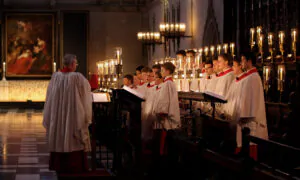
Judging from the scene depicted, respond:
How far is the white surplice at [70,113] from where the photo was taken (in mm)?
8156

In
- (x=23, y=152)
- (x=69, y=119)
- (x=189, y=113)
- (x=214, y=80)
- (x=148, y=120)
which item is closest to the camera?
(x=69, y=119)

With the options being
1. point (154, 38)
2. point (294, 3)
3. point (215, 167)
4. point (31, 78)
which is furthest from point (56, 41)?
point (215, 167)

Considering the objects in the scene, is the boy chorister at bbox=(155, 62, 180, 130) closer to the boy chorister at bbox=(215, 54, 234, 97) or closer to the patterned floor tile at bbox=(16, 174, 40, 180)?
the boy chorister at bbox=(215, 54, 234, 97)

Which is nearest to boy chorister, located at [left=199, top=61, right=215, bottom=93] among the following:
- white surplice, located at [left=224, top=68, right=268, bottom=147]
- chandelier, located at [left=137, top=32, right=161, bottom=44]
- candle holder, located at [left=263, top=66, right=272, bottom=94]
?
candle holder, located at [left=263, top=66, right=272, bottom=94]

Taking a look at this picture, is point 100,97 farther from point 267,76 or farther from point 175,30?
point 175,30

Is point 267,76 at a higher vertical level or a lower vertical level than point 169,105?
higher

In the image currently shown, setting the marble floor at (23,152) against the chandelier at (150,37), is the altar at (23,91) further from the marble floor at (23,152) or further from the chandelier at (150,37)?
the marble floor at (23,152)

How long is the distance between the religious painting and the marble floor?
8.60m

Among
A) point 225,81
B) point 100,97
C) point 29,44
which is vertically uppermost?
point 29,44

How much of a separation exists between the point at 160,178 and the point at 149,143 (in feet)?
6.98

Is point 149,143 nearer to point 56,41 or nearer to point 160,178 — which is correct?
point 160,178

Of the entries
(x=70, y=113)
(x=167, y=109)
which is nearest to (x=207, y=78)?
(x=167, y=109)

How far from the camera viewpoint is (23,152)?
1102cm

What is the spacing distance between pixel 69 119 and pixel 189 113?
3264mm
